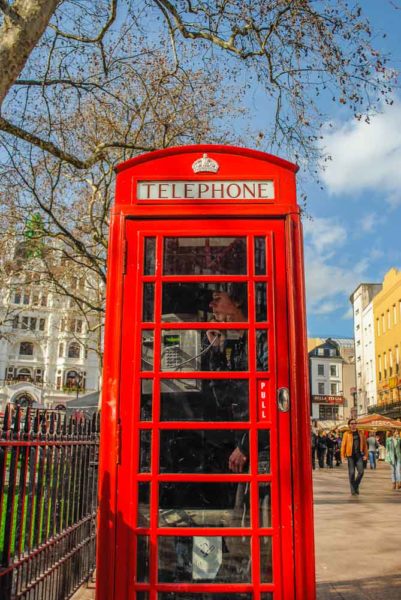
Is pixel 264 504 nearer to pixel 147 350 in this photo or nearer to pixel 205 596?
pixel 205 596

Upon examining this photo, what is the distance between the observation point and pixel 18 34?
17.5 ft

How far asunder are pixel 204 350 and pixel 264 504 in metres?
0.96

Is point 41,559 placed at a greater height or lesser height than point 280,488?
lesser

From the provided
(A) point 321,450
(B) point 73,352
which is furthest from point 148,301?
(B) point 73,352

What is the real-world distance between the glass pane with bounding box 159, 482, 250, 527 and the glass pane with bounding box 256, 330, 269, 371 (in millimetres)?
695

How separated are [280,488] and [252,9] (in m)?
8.46

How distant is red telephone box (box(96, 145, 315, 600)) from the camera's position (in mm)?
3283

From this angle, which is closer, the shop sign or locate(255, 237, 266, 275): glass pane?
locate(255, 237, 266, 275): glass pane

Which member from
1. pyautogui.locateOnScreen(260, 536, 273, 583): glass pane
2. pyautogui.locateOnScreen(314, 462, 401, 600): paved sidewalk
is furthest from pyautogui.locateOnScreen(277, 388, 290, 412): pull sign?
pyautogui.locateOnScreen(314, 462, 401, 600): paved sidewalk

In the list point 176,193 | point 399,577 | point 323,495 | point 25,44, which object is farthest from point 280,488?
point 323,495

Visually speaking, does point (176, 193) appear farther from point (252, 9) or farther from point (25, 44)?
point (252, 9)

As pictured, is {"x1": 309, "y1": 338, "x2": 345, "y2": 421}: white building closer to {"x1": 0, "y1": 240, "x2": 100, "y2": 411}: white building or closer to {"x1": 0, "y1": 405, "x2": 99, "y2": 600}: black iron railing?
{"x1": 0, "y1": 240, "x2": 100, "y2": 411}: white building

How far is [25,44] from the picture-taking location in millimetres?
5371

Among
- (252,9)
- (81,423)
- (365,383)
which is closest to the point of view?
(81,423)
